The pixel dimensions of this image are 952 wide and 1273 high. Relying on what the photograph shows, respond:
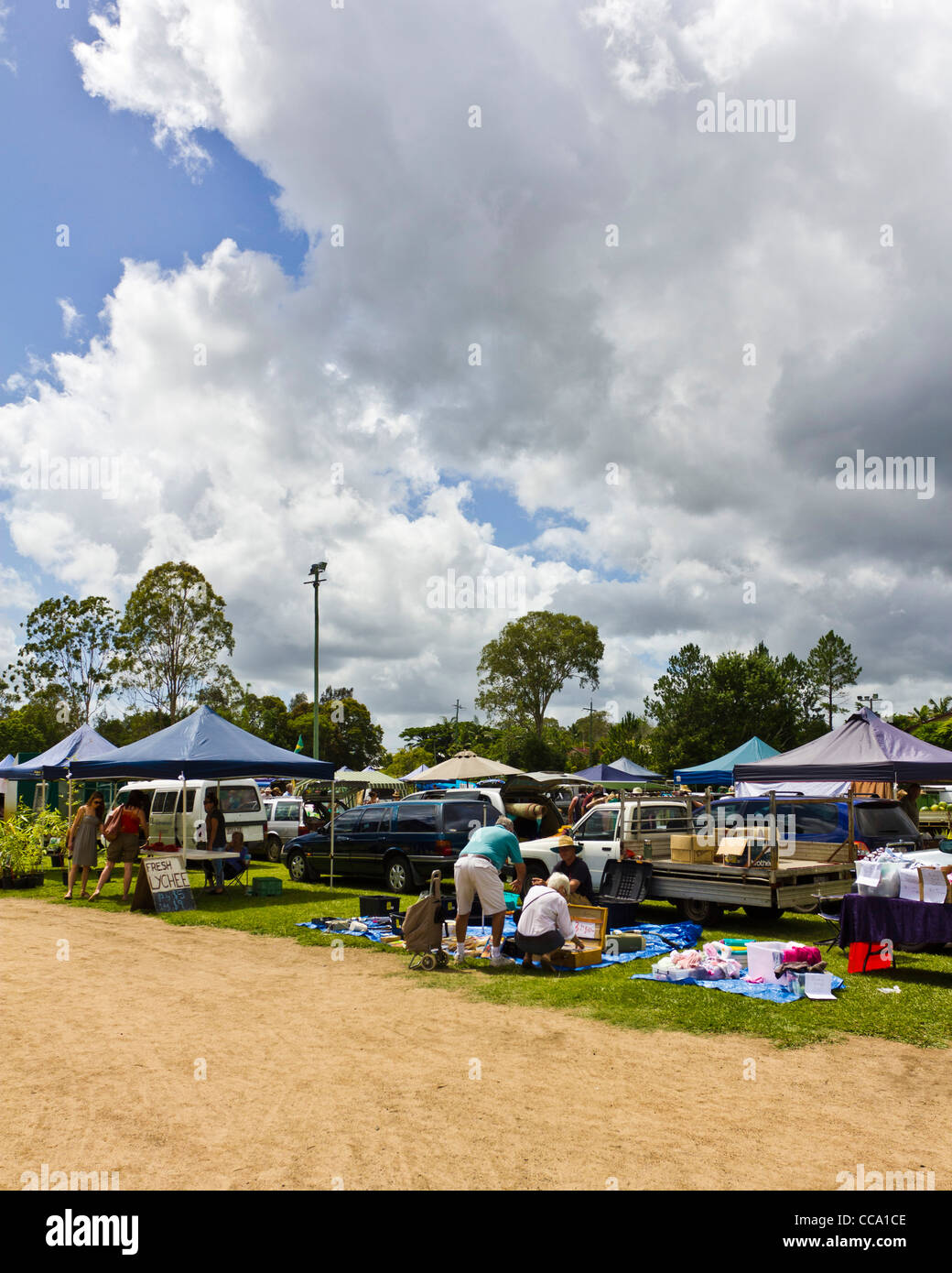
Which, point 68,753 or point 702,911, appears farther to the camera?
point 68,753

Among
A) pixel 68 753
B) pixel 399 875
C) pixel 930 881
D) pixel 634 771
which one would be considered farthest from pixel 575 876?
pixel 634 771

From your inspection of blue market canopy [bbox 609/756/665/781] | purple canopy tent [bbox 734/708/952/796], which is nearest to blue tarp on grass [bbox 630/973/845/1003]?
purple canopy tent [bbox 734/708/952/796]

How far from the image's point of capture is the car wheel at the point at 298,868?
18.3 m

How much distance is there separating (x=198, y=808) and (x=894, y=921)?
14732mm

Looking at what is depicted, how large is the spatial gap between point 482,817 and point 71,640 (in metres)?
37.3

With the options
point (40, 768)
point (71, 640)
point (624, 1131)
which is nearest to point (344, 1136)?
point (624, 1131)

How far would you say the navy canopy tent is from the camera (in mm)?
14289

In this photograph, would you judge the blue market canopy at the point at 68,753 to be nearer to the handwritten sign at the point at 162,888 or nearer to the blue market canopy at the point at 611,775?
the handwritten sign at the point at 162,888

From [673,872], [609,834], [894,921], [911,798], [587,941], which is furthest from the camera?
[911,798]

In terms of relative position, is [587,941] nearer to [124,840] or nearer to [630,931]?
[630,931]

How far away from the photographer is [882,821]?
45.7ft

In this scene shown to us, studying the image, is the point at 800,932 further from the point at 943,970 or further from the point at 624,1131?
the point at 624,1131

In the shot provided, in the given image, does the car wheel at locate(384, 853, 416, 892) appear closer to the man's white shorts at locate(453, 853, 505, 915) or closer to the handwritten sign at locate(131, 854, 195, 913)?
the handwritten sign at locate(131, 854, 195, 913)
